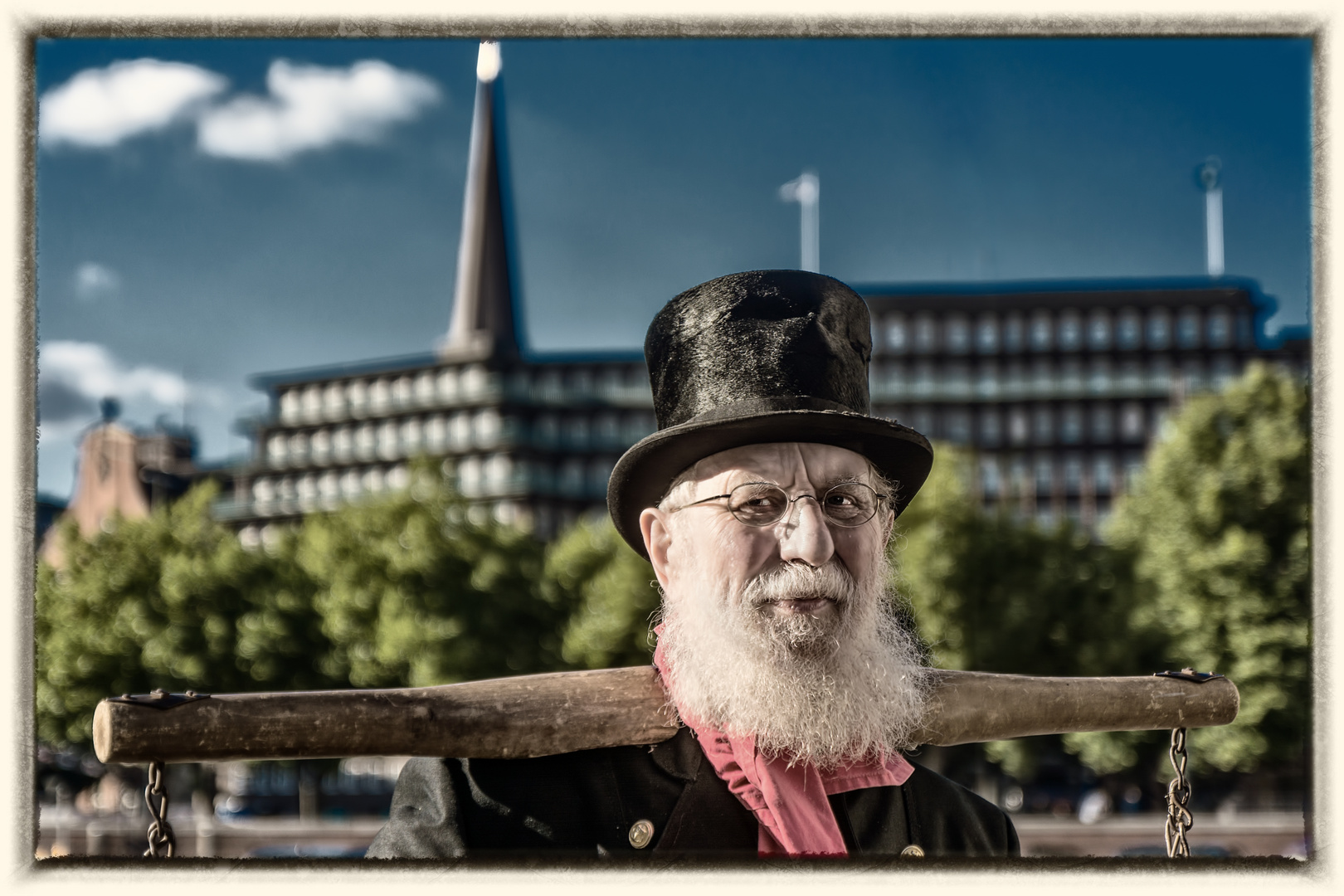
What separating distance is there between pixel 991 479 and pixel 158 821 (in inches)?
3011

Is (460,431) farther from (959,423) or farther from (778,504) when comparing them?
(778,504)

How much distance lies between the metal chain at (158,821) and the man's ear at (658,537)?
144 cm

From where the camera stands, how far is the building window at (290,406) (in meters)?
76.8

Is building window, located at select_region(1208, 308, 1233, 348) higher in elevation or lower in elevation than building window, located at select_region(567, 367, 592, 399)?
higher

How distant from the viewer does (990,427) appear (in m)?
78.0

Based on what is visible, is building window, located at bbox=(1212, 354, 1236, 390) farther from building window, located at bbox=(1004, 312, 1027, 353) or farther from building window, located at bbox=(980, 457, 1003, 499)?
building window, located at bbox=(980, 457, 1003, 499)

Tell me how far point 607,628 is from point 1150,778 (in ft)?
50.9

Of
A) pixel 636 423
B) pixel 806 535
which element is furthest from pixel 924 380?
pixel 806 535

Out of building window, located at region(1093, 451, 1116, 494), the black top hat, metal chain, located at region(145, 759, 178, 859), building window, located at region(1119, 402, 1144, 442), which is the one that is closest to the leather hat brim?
the black top hat

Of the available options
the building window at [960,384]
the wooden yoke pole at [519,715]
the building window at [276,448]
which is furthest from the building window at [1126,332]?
the wooden yoke pole at [519,715]

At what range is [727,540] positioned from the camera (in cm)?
348

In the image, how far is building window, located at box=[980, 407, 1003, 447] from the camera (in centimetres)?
7762

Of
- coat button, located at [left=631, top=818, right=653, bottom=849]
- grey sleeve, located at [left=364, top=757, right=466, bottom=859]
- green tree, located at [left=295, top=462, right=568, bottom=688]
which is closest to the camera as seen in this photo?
grey sleeve, located at [left=364, top=757, right=466, bottom=859]

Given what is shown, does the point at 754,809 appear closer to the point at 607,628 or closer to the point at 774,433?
the point at 774,433
